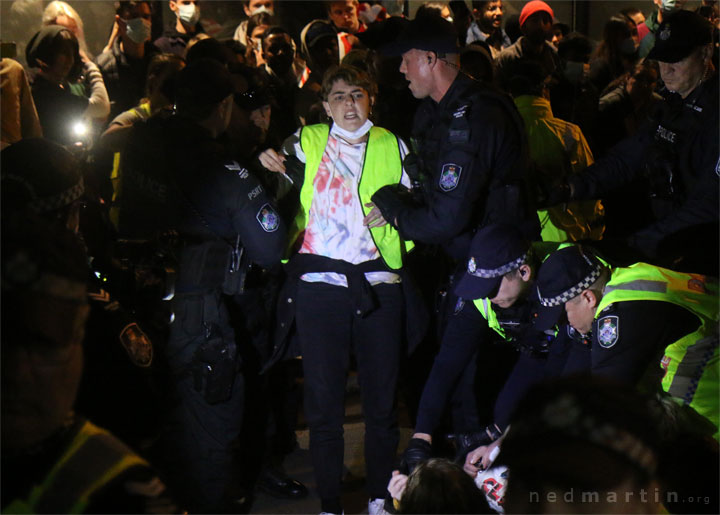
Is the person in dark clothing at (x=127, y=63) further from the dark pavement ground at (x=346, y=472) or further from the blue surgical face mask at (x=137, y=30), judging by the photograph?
the dark pavement ground at (x=346, y=472)

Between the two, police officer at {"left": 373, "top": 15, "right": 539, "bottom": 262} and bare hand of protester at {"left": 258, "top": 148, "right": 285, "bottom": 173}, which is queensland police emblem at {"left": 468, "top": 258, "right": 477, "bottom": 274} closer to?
police officer at {"left": 373, "top": 15, "right": 539, "bottom": 262}

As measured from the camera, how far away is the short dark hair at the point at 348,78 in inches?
148

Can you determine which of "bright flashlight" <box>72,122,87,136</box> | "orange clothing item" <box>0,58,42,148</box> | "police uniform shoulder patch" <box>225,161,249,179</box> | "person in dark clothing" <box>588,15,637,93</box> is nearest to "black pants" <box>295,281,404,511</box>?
"police uniform shoulder patch" <box>225,161,249,179</box>

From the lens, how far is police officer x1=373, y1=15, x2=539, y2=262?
11.5ft

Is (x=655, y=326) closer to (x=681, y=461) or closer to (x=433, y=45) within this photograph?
(x=681, y=461)

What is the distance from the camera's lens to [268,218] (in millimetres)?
3408

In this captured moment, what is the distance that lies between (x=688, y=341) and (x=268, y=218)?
172 cm

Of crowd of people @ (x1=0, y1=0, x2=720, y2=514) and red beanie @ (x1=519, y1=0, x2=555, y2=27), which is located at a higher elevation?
red beanie @ (x1=519, y1=0, x2=555, y2=27)

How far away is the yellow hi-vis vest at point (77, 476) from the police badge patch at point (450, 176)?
7.39 feet

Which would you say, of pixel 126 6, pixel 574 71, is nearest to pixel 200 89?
pixel 126 6

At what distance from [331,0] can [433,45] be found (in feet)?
Result: 9.52

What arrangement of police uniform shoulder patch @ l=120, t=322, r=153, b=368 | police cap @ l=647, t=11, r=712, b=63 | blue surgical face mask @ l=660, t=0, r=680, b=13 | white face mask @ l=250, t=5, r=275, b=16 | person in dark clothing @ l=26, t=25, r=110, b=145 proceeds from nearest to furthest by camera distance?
police uniform shoulder patch @ l=120, t=322, r=153, b=368
police cap @ l=647, t=11, r=712, b=63
person in dark clothing @ l=26, t=25, r=110, b=145
white face mask @ l=250, t=5, r=275, b=16
blue surgical face mask @ l=660, t=0, r=680, b=13

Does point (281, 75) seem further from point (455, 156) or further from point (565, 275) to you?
point (565, 275)

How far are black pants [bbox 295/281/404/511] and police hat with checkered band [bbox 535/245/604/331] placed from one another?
889mm
